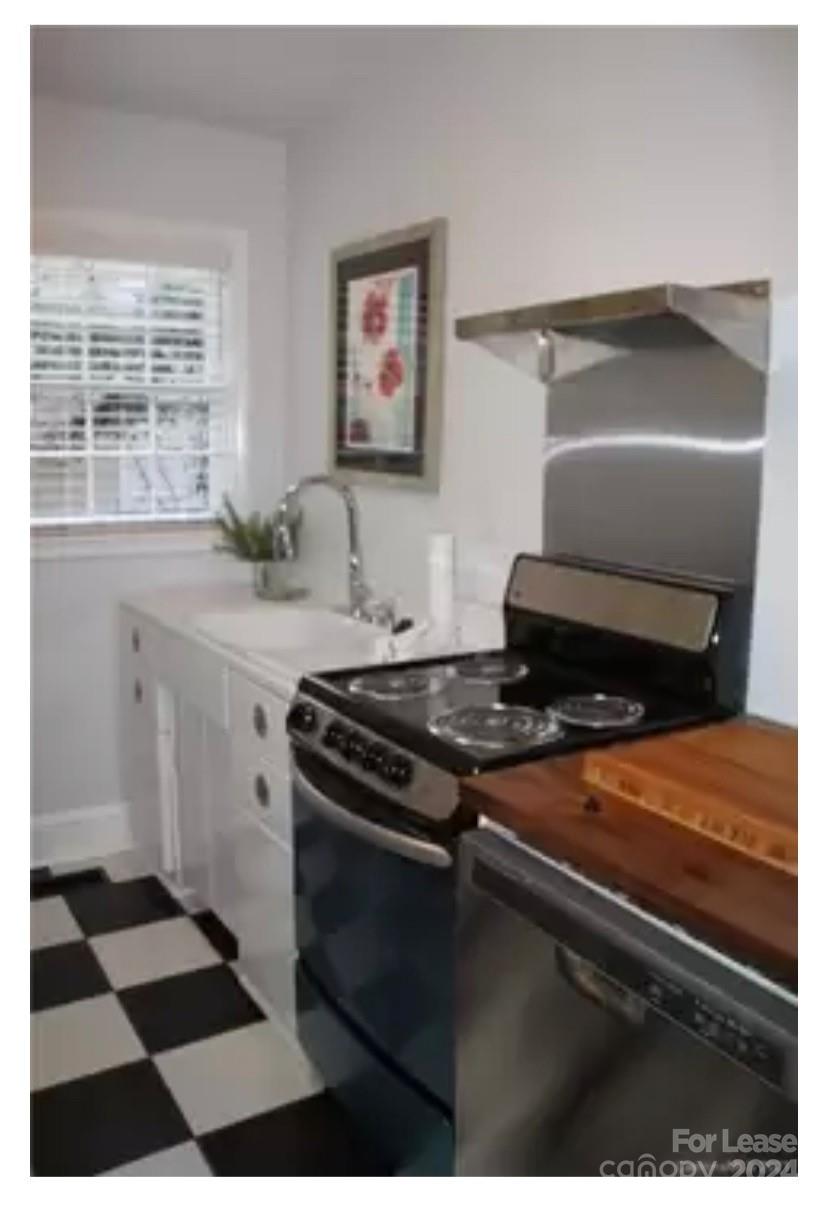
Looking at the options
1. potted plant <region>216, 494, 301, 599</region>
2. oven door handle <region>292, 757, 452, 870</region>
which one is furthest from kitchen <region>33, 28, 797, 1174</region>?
oven door handle <region>292, 757, 452, 870</region>

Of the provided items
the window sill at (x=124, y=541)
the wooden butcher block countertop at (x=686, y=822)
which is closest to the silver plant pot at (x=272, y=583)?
the window sill at (x=124, y=541)

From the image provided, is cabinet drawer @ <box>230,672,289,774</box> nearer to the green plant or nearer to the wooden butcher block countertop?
the wooden butcher block countertop

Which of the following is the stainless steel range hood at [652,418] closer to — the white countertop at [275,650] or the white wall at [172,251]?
the white countertop at [275,650]

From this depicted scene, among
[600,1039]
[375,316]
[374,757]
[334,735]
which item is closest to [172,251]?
[375,316]

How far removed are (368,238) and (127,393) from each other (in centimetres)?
95

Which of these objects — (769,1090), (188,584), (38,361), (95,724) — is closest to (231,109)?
(38,361)

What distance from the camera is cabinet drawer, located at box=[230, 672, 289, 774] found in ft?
6.72

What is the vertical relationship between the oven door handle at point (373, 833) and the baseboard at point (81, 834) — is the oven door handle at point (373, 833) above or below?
above

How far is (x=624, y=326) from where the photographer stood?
1.76 meters

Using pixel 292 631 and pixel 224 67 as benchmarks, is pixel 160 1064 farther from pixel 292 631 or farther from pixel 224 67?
pixel 224 67

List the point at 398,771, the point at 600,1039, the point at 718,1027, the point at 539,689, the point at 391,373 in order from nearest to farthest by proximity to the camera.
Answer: the point at 718,1027
the point at 600,1039
the point at 398,771
the point at 539,689
the point at 391,373

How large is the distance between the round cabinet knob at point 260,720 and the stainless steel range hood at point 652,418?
2.41 ft

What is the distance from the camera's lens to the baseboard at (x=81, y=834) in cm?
311
